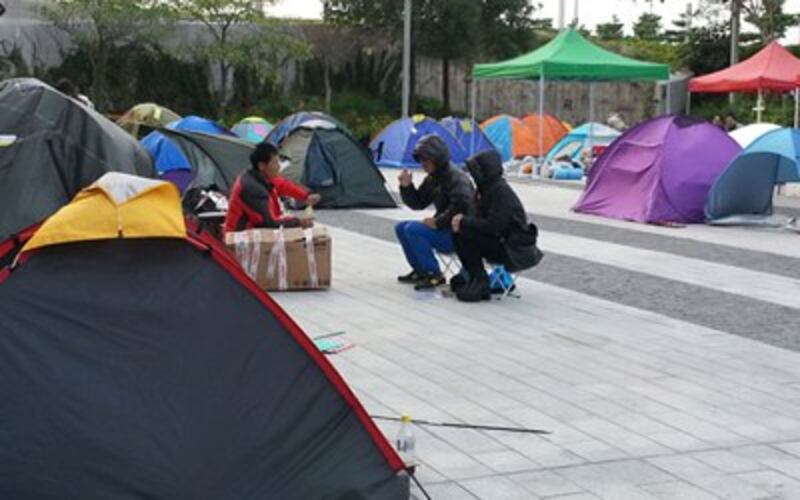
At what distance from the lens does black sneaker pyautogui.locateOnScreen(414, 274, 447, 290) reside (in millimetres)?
10003

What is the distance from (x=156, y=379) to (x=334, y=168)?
41.3 ft

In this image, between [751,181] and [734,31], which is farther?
[734,31]

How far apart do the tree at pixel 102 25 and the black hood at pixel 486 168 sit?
27.0m

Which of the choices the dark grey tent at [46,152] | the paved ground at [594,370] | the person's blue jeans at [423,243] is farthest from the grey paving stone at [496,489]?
the person's blue jeans at [423,243]

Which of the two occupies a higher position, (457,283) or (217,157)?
(217,157)

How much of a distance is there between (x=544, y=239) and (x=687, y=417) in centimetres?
770

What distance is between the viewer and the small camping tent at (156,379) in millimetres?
4316

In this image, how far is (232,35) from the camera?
37844mm

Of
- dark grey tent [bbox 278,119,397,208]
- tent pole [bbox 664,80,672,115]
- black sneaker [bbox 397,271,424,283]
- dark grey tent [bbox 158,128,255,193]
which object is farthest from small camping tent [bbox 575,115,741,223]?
tent pole [bbox 664,80,672,115]

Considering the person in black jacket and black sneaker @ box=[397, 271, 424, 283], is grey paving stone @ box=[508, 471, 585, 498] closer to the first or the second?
the person in black jacket

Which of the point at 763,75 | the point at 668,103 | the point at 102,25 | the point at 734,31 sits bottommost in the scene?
the point at 668,103

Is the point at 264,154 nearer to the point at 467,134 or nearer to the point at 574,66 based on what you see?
the point at 574,66

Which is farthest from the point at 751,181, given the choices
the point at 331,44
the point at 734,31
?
the point at 331,44

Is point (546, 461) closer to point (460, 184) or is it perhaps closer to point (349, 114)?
point (460, 184)
